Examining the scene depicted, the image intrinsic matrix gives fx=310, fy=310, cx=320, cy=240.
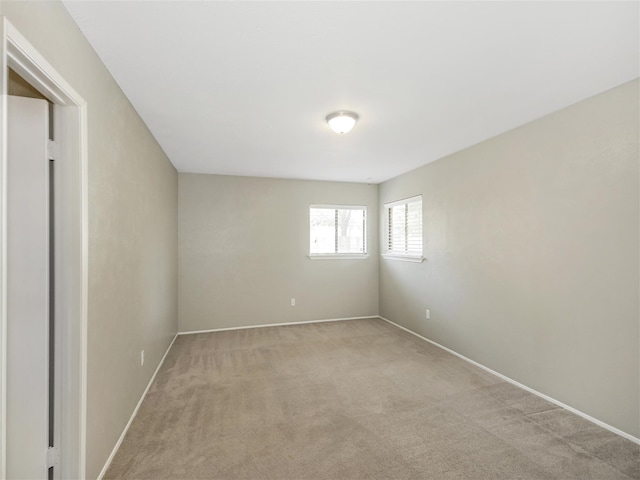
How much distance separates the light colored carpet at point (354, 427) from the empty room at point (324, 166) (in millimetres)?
20

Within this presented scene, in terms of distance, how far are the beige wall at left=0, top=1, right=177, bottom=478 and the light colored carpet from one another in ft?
1.04

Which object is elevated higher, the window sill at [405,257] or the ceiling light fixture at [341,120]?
the ceiling light fixture at [341,120]

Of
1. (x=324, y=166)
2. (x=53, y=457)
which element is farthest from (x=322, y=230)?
(x=53, y=457)

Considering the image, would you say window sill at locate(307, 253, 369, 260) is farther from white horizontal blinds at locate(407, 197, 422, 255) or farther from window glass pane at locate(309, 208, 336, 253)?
white horizontal blinds at locate(407, 197, 422, 255)

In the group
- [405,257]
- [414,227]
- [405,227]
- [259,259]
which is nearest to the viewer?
[414,227]

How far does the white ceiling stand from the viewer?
4.85 ft

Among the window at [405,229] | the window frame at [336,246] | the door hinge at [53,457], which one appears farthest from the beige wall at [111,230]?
the window at [405,229]

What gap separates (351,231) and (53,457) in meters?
4.71

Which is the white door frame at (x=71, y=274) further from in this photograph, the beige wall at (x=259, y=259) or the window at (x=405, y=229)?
the window at (x=405, y=229)

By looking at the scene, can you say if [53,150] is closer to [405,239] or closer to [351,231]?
[405,239]

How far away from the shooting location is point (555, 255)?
2.64 metres

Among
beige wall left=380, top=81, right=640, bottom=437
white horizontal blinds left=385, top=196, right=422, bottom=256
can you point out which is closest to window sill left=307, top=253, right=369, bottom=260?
white horizontal blinds left=385, top=196, right=422, bottom=256

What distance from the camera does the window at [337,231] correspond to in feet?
17.9

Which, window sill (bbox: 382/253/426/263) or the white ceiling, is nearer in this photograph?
the white ceiling
